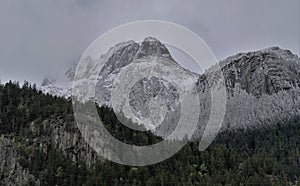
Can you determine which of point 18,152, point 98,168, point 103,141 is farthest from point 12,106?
point 98,168

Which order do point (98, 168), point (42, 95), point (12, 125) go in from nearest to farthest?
point (98, 168) → point (12, 125) → point (42, 95)

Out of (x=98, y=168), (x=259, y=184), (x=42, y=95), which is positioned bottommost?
(x=259, y=184)

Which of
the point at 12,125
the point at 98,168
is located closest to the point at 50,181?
the point at 98,168

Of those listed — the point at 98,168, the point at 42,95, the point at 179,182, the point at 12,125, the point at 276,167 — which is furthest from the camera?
the point at 42,95

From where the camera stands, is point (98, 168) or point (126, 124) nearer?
point (98, 168)

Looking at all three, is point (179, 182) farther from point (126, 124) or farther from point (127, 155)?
point (126, 124)

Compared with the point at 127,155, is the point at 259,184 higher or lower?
lower

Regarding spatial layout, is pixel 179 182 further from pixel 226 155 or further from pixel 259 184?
pixel 226 155
